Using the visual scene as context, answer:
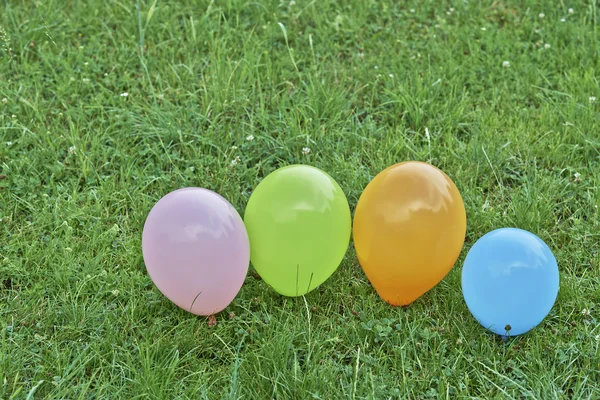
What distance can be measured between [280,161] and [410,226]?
1212 millimetres

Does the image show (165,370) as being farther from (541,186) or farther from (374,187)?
(541,186)

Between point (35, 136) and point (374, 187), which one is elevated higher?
point (374, 187)

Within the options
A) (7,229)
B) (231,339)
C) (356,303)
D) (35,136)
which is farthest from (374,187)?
(35,136)

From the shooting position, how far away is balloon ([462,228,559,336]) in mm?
2645

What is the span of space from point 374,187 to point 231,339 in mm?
818

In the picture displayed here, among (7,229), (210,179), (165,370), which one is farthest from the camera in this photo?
(210,179)

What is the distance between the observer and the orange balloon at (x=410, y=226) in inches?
107

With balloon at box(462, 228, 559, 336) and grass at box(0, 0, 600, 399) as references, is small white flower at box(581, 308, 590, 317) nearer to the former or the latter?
grass at box(0, 0, 600, 399)

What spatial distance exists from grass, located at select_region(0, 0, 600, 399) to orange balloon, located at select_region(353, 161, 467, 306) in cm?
21

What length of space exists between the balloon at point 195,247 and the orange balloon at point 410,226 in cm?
49

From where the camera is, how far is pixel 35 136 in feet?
12.6

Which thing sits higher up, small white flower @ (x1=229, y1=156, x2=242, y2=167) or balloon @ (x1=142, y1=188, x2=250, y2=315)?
balloon @ (x1=142, y1=188, x2=250, y2=315)

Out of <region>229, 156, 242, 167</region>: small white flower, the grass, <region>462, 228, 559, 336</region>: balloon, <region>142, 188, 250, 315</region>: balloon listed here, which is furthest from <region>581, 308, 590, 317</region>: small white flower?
<region>229, 156, 242, 167</region>: small white flower

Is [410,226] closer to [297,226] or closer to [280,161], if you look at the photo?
[297,226]
